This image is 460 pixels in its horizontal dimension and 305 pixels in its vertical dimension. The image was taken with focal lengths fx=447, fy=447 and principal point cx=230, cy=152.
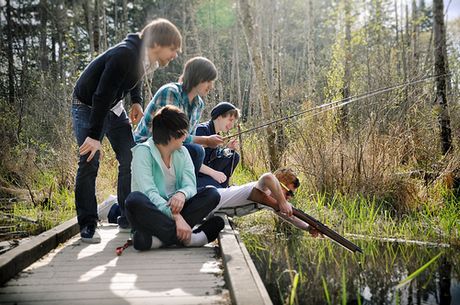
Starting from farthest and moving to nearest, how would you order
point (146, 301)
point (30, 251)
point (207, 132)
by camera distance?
point (207, 132) → point (30, 251) → point (146, 301)

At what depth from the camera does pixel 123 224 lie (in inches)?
148

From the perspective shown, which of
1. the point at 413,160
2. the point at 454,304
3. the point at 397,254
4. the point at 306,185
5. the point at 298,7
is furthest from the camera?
the point at 298,7

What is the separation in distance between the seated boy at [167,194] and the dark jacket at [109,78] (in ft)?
1.11

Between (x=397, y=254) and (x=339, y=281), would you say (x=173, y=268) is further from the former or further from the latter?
(x=397, y=254)

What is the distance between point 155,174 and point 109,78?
0.73 m

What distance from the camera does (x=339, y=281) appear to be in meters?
2.93

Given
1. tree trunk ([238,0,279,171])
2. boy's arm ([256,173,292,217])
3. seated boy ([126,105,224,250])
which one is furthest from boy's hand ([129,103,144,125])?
tree trunk ([238,0,279,171])

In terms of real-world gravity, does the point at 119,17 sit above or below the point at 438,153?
above

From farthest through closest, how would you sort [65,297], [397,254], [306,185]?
[306,185] < [397,254] < [65,297]

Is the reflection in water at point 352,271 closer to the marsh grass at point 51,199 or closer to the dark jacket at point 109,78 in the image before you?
the dark jacket at point 109,78

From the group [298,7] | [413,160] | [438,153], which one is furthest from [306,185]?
[298,7]

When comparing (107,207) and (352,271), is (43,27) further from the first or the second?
(352,271)

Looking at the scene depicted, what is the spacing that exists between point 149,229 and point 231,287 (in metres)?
1.08

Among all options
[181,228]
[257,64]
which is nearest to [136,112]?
[181,228]
